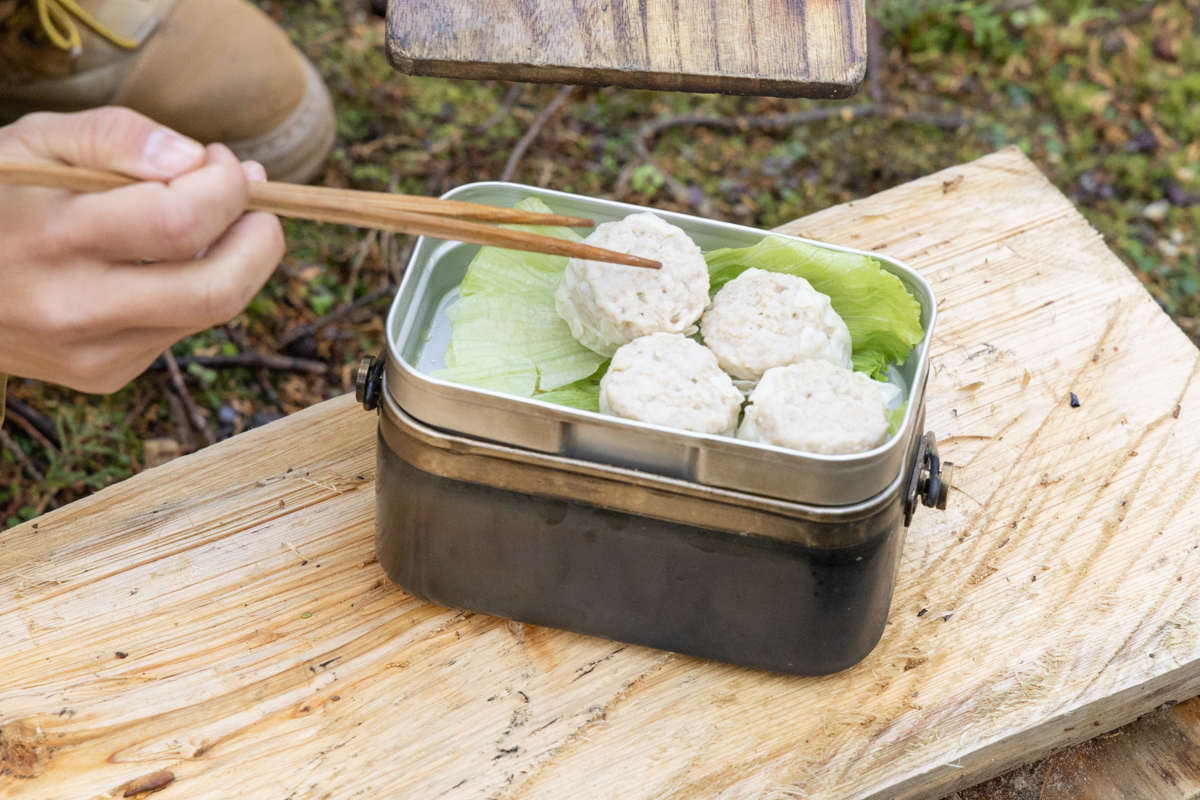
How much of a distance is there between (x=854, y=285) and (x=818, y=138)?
1823mm

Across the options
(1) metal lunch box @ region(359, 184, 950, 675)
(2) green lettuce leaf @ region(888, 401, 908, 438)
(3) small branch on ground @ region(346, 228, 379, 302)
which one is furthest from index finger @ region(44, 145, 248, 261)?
(3) small branch on ground @ region(346, 228, 379, 302)

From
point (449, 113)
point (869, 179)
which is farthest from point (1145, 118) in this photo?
point (449, 113)

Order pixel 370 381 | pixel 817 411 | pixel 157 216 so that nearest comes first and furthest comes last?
pixel 157 216
pixel 817 411
pixel 370 381

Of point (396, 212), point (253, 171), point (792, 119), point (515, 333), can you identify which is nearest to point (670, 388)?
point (515, 333)

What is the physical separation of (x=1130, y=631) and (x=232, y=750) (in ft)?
4.10

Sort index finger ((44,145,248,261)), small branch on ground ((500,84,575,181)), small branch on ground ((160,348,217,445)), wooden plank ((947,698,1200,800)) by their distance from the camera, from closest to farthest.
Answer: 1. index finger ((44,145,248,261))
2. wooden plank ((947,698,1200,800))
3. small branch on ground ((160,348,217,445))
4. small branch on ground ((500,84,575,181))

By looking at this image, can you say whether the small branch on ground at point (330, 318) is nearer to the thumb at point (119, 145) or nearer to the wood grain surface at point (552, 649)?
the wood grain surface at point (552, 649)

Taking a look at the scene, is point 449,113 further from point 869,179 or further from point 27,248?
point 27,248

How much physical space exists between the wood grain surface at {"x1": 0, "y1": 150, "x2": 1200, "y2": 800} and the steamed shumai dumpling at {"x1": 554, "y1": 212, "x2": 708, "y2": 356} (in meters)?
0.47

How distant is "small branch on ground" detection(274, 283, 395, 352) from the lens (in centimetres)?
249

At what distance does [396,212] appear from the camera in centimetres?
109

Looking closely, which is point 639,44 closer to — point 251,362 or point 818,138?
point 251,362

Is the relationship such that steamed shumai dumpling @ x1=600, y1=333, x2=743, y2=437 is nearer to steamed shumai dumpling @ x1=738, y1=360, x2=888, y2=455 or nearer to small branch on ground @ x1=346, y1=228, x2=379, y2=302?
steamed shumai dumpling @ x1=738, y1=360, x2=888, y2=455

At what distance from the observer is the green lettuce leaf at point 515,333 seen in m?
1.26
